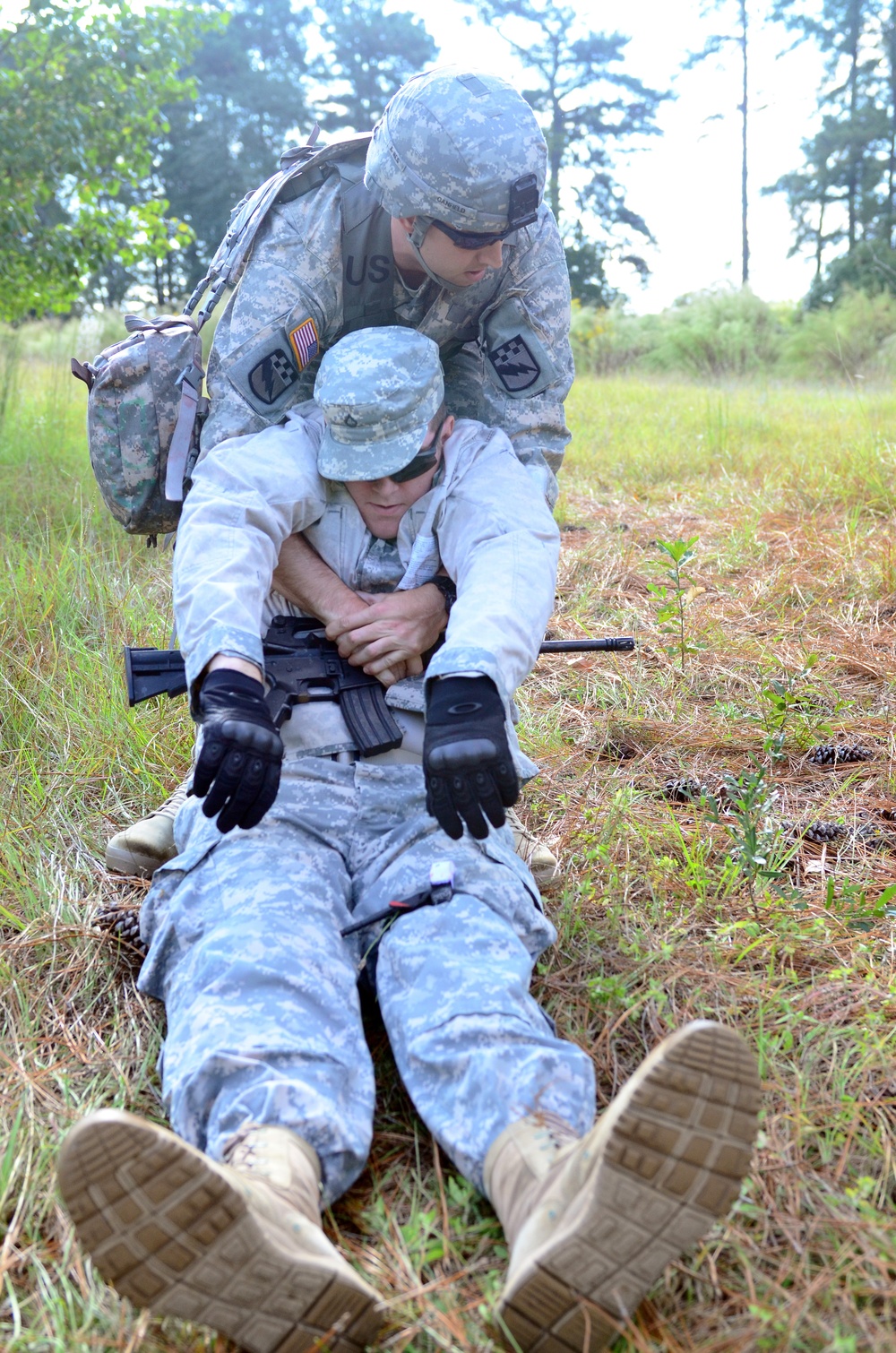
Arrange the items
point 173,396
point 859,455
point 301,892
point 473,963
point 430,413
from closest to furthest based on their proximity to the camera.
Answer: point 473,963, point 301,892, point 430,413, point 173,396, point 859,455

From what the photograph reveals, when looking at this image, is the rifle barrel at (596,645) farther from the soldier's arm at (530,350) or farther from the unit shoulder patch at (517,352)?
the unit shoulder patch at (517,352)

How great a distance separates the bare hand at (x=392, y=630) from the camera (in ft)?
7.75

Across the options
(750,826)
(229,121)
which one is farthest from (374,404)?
(229,121)

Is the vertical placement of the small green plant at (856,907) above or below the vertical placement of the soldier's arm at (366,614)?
below

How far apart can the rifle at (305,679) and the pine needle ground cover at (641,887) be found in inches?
20.3

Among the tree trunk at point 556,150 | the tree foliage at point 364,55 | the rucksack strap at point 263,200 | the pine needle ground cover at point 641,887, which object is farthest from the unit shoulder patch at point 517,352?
the tree foliage at point 364,55

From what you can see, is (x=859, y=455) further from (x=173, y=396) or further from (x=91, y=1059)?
(x=91, y=1059)

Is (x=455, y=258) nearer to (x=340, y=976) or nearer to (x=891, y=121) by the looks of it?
(x=340, y=976)

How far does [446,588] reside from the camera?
2465mm

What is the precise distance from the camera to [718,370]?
14125 mm

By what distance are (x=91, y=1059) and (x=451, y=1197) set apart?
0.75 m

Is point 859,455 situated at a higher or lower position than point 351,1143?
higher

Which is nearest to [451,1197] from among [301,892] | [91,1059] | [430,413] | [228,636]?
[301,892]

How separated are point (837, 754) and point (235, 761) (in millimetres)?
1873
